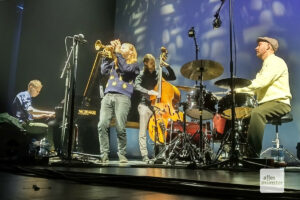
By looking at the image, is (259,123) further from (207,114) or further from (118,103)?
(118,103)

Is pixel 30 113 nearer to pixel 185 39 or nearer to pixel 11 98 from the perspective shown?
pixel 11 98

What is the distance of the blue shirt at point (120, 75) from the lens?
13.4 feet

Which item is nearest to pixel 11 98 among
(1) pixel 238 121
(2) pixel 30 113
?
(2) pixel 30 113

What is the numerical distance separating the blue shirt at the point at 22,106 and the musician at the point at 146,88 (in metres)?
1.99

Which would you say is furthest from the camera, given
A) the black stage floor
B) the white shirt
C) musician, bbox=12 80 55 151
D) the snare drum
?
musician, bbox=12 80 55 151

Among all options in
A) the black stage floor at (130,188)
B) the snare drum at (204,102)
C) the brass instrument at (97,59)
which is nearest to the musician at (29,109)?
the brass instrument at (97,59)

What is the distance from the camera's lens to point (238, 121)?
3.97 m

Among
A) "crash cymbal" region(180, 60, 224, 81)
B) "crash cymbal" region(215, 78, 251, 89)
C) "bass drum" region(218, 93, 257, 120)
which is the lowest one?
"bass drum" region(218, 93, 257, 120)

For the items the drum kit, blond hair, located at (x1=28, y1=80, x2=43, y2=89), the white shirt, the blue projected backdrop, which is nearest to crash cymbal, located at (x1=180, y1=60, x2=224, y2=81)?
the drum kit

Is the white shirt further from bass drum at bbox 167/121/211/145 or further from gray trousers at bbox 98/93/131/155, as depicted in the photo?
gray trousers at bbox 98/93/131/155

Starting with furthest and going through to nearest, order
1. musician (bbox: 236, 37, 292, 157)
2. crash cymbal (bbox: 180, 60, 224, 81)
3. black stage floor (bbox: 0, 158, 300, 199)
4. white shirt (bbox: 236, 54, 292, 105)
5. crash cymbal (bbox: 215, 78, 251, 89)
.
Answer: crash cymbal (bbox: 180, 60, 224, 81)
white shirt (bbox: 236, 54, 292, 105)
musician (bbox: 236, 37, 292, 157)
crash cymbal (bbox: 215, 78, 251, 89)
black stage floor (bbox: 0, 158, 300, 199)

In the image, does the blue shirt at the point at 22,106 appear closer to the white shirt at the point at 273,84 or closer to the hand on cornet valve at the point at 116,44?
the hand on cornet valve at the point at 116,44

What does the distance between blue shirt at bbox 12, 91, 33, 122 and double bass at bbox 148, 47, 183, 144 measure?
87.4 inches

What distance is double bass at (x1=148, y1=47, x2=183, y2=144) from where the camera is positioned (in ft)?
15.0
